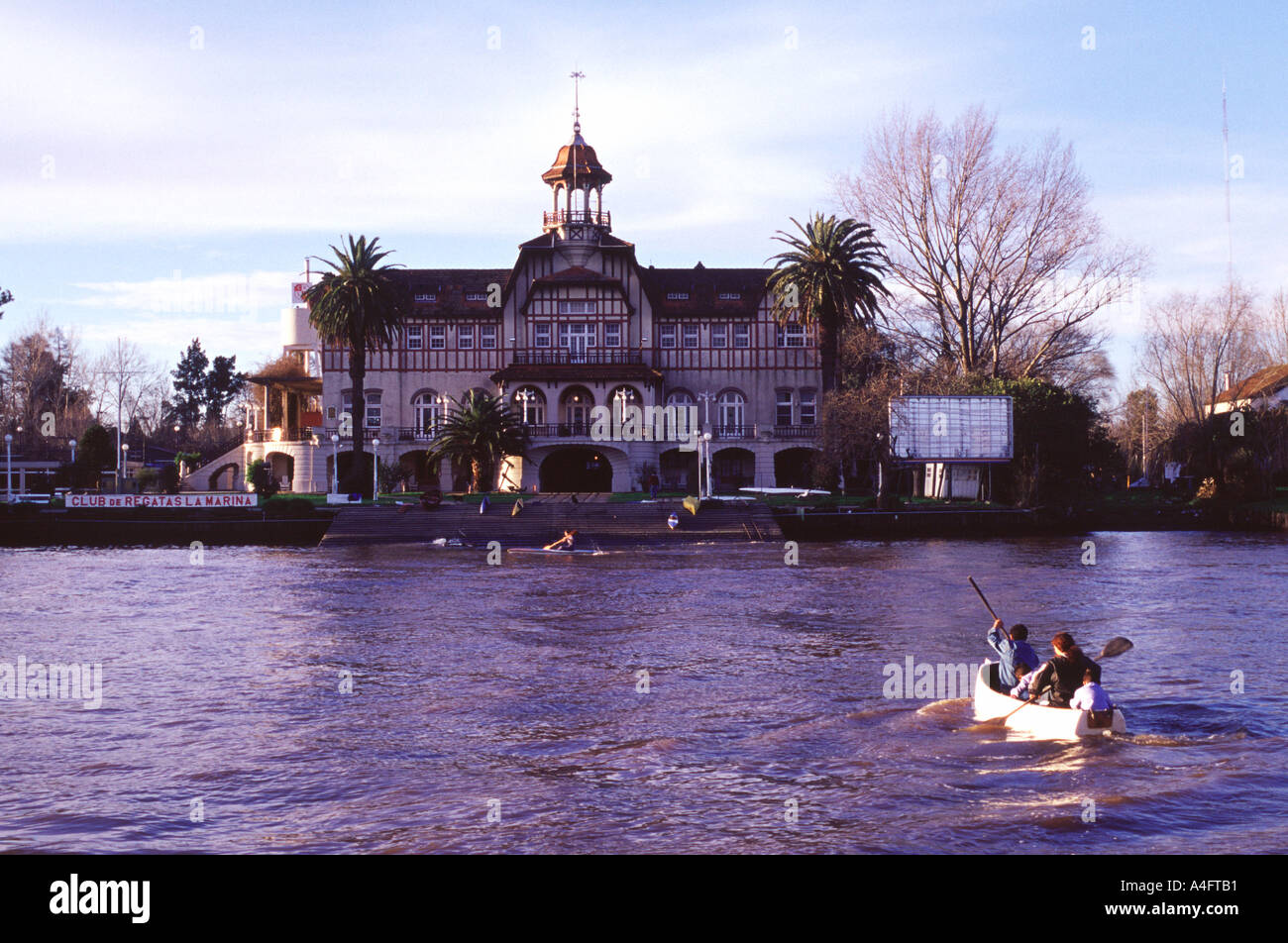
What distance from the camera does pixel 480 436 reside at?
57.5m

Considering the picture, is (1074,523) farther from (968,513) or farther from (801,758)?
(801,758)

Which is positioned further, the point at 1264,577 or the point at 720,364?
the point at 720,364

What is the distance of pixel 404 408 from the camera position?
71.9 meters

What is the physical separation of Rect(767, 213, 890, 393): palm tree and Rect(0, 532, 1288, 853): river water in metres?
32.7

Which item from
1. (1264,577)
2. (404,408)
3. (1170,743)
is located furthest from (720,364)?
(1170,743)

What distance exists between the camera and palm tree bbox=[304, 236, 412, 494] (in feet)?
198

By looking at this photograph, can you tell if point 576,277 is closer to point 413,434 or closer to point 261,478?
point 413,434

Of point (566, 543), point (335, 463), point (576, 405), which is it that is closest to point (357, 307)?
point (335, 463)

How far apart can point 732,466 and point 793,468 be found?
394 cm

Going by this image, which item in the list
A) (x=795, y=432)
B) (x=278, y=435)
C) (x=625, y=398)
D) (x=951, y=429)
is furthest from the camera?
(x=278, y=435)

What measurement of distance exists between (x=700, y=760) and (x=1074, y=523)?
48832mm

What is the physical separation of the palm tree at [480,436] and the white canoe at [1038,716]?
44.0 m

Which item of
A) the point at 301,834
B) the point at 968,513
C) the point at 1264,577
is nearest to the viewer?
the point at 301,834
